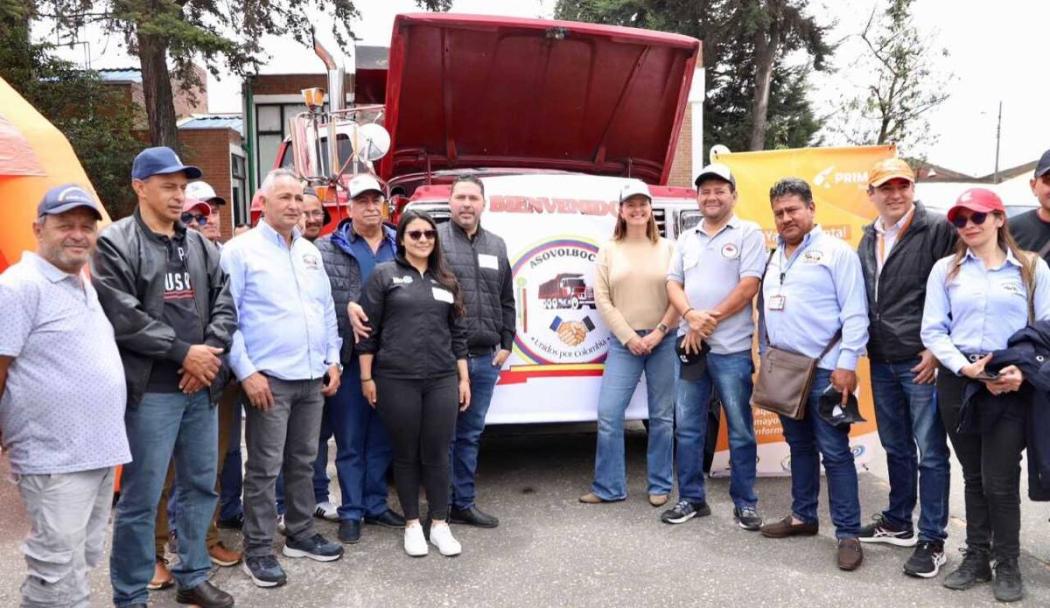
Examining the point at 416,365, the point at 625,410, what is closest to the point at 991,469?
the point at 625,410

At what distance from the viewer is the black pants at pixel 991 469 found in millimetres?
3486

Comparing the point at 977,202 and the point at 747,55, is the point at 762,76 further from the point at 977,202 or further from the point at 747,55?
→ the point at 977,202

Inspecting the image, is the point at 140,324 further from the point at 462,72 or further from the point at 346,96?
the point at 346,96

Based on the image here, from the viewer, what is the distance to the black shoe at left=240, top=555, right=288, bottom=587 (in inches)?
144

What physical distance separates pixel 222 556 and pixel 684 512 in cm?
246

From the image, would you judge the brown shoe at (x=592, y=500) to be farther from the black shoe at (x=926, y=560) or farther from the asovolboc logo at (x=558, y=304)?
the black shoe at (x=926, y=560)

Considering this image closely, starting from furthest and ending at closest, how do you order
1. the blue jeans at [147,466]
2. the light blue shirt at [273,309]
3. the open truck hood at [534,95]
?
the open truck hood at [534,95]
the light blue shirt at [273,309]
the blue jeans at [147,466]

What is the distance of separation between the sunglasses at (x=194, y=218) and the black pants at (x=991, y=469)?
4041mm

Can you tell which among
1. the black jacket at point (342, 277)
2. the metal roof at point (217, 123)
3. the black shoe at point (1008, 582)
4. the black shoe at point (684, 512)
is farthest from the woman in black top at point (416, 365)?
the metal roof at point (217, 123)

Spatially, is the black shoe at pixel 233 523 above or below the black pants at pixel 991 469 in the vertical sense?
below

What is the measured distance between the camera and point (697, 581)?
3.72 metres

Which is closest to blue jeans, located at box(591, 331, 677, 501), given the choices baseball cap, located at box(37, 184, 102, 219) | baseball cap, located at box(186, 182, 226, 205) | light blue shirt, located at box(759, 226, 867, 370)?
light blue shirt, located at box(759, 226, 867, 370)

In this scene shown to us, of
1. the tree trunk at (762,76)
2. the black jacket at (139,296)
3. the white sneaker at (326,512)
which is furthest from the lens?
the tree trunk at (762,76)

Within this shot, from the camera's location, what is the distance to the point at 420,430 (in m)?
4.05
